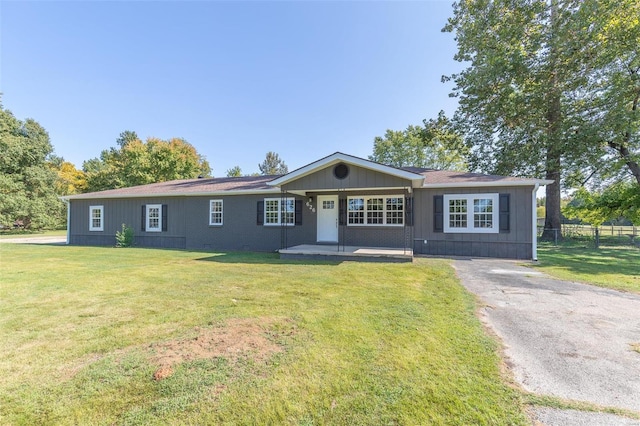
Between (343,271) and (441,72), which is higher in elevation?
(441,72)

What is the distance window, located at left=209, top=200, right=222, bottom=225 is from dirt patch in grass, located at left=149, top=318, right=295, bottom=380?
10.0m

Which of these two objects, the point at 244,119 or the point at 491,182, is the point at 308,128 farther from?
the point at 491,182

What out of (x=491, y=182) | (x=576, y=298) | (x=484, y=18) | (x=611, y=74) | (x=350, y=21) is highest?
(x=484, y=18)

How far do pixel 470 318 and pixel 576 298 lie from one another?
2.81 m

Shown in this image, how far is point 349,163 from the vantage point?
9.22m

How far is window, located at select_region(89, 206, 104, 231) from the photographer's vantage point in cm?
1497

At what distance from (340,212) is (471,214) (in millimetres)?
4871

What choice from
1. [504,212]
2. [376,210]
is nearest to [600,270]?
[504,212]

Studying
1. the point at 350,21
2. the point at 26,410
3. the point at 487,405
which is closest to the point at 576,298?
the point at 487,405

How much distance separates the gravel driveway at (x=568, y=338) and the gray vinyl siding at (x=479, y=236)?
3612 mm

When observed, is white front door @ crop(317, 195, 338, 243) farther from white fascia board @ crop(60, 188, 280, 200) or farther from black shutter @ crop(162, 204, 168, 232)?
black shutter @ crop(162, 204, 168, 232)

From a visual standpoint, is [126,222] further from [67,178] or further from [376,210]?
[67,178]

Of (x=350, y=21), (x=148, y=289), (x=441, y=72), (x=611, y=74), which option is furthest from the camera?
(x=441, y=72)

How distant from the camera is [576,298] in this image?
5133 mm
